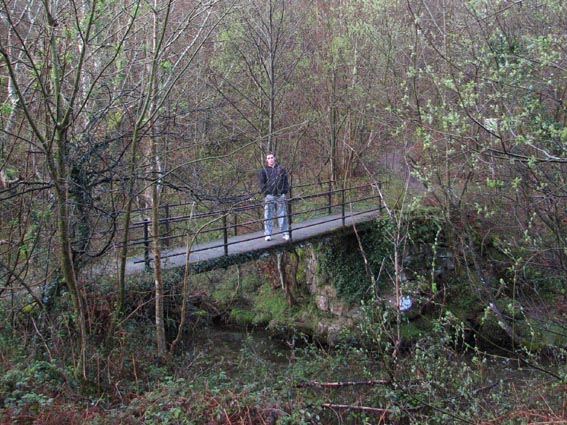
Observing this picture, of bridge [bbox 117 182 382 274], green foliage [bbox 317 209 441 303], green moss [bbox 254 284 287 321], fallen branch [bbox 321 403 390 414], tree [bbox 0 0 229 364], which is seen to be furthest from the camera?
green moss [bbox 254 284 287 321]

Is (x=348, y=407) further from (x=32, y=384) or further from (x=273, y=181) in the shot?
(x=273, y=181)

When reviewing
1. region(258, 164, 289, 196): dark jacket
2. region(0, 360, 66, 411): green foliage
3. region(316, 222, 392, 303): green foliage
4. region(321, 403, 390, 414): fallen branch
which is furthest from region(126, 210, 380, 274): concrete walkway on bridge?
region(321, 403, 390, 414): fallen branch

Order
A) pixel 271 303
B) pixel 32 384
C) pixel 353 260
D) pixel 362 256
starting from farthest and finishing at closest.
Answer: pixel 271 303
pixel 353 260
pixel 362 256
pixel 32 384

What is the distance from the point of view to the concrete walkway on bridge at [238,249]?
389 inches

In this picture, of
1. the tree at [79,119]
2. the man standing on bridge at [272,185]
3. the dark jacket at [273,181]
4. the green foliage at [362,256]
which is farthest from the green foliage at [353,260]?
the tree at [79,119]

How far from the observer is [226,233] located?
403 inches

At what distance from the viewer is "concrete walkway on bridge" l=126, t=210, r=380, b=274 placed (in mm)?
9891

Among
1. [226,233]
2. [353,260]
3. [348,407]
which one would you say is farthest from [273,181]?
[348,407]

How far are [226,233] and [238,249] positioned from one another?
102 centimetres

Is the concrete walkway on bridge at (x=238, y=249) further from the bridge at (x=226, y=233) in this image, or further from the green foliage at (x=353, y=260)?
the green foliage at (x=353, y=260)

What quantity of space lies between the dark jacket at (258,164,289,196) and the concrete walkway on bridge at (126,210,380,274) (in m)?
0.92

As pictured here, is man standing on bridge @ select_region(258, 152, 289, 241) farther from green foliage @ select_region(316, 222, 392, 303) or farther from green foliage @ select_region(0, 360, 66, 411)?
green foliage @ select_region(0, 360, 66, 411)

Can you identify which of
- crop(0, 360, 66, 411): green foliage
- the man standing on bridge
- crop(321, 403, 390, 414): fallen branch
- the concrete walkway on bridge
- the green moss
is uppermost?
the man standing on bridge

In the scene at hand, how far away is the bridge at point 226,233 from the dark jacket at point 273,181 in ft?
0.89
